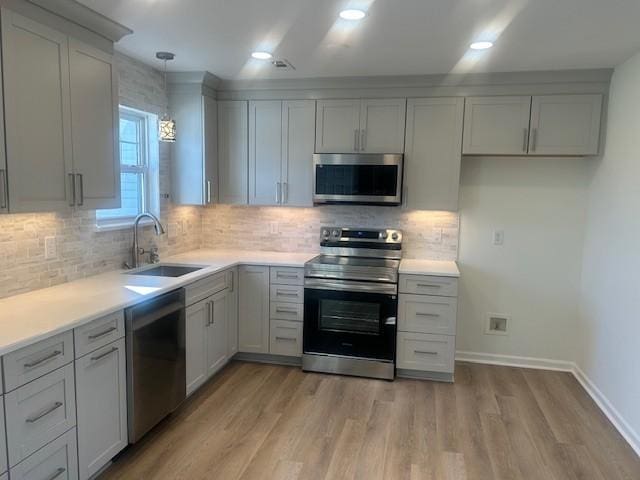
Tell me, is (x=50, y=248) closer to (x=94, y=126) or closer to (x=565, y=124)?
(x=94, y=126)

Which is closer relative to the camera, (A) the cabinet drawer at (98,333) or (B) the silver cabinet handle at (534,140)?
(A) the cabinet drawer at (98,333)

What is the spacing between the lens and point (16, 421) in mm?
1741

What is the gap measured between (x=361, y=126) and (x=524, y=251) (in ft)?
5.68

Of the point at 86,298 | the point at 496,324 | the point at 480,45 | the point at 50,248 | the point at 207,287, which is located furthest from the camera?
the point at 496,324

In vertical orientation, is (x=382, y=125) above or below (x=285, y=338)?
above

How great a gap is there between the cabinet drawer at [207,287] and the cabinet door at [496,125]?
83.5 inches

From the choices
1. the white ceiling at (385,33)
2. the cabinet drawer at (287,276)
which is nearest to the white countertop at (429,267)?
the cabinet drawer at (287,276)

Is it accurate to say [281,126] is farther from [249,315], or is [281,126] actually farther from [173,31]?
[249,315]

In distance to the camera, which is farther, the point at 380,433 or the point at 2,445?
the point at 380,433

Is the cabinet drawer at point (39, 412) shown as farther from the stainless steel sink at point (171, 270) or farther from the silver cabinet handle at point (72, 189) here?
the stainless steel sink at point (171, 270)

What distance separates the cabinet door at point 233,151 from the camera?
3.98 meters

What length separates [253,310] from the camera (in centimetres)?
378

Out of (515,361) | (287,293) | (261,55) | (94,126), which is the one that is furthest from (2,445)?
(515,361)

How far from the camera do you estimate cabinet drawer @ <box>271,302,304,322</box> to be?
146 inches
